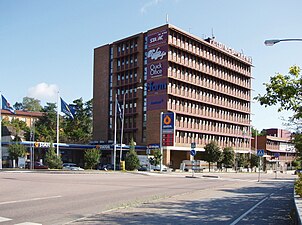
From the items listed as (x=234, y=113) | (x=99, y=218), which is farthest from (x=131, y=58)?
(x=99, y=218)

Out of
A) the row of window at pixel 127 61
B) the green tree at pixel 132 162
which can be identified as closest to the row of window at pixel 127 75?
the row of window at pixel 127 61

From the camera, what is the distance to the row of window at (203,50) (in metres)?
68.1

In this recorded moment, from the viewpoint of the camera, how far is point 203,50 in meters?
74.7

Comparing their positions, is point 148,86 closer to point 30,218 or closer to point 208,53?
point 208,53

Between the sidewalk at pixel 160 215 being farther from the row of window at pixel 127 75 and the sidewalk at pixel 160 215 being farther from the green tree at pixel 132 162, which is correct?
the row of window at pixel 127 75

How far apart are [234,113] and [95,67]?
3148 centimetres

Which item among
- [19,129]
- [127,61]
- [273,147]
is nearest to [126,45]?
[127,61]

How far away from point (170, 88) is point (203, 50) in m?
13.4

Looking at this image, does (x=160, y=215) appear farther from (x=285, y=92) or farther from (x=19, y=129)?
(x=19, y=129)

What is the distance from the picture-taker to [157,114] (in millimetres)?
66438

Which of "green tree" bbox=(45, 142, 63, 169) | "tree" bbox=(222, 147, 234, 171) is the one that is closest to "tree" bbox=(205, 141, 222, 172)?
"tree" bbox=(222, 147, 234, 171)

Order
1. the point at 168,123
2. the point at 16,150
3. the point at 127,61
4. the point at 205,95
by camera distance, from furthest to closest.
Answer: the point at 205,95 < the point at 127,61 < the point at 16,150 < the point at 168,123

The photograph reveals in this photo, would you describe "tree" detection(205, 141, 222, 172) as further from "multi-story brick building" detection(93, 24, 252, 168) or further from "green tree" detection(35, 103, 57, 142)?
"green tree" detection(35, 103, 57, 142)

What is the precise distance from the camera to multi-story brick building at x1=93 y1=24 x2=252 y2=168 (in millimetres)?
66750
